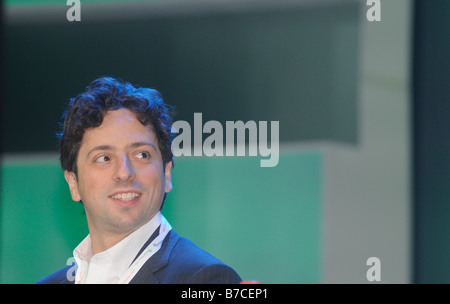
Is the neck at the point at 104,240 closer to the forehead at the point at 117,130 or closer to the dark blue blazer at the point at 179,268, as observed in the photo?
the dark blue blazer at the point at 179,268

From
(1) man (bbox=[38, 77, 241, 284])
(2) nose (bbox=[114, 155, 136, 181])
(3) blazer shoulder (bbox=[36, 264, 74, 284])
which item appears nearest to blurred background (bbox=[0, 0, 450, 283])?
(3) blazer shoulder (bbox=[36, 264, 74, 284])

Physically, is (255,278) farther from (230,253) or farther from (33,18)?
(33,18)

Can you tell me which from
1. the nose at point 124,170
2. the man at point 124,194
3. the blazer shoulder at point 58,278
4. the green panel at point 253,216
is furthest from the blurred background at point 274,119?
the nose at point 124,170

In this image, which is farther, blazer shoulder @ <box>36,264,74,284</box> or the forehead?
blazer shoulder @ <box>36,264,74,284</box>

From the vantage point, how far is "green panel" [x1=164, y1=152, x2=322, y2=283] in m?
2.64

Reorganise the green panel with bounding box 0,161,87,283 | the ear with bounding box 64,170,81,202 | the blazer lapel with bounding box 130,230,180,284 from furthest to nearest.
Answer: the green panel with bounding box 0,161,87,283 → the ear with bounding box 64,170,81,202 → the blazer lapel with bounding box 130,230,180,284

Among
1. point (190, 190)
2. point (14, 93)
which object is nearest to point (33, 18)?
point (14, 93)

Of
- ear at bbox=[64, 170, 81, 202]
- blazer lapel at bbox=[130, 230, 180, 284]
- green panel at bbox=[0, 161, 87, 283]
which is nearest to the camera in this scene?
blazer lapel at bbox=[130, 230, 180, 284]

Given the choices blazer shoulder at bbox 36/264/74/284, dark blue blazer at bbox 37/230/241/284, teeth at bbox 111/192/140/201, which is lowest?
blazer shoulder at bbox 36/264/74/284

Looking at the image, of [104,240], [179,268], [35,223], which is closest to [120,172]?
[104,240]

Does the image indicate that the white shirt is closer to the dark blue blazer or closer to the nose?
the dark blue blazer

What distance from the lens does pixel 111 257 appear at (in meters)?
2.22

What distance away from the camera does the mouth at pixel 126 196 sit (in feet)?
7.31

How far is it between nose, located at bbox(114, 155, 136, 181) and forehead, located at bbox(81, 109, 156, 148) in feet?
0.21
